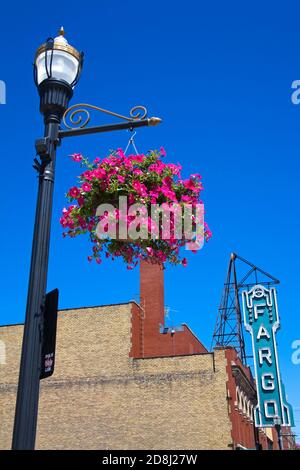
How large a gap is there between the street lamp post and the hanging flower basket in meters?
0.43

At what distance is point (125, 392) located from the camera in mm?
28688

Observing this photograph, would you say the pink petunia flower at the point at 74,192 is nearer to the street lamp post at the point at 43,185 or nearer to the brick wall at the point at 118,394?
the street lamp post at the point at 43,185

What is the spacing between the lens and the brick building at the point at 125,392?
1061 inches

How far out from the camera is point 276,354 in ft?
105

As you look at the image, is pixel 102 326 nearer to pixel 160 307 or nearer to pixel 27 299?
pixel 160 307

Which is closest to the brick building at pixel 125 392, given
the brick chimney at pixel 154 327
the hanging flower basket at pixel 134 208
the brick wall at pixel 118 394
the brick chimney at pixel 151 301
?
the brick wall at pixel 118 394

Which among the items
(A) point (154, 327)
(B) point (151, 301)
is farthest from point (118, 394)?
(B) point (151, 301)

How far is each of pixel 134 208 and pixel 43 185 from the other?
0.91 metres

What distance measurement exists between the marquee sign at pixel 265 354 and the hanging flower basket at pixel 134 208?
91.7 feet

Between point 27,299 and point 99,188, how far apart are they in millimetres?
1413

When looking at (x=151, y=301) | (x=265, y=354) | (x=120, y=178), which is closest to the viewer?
(x=120, y=178)

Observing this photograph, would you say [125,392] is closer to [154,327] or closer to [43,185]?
[154,327]

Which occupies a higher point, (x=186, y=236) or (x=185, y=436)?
(x=185, y=436)
